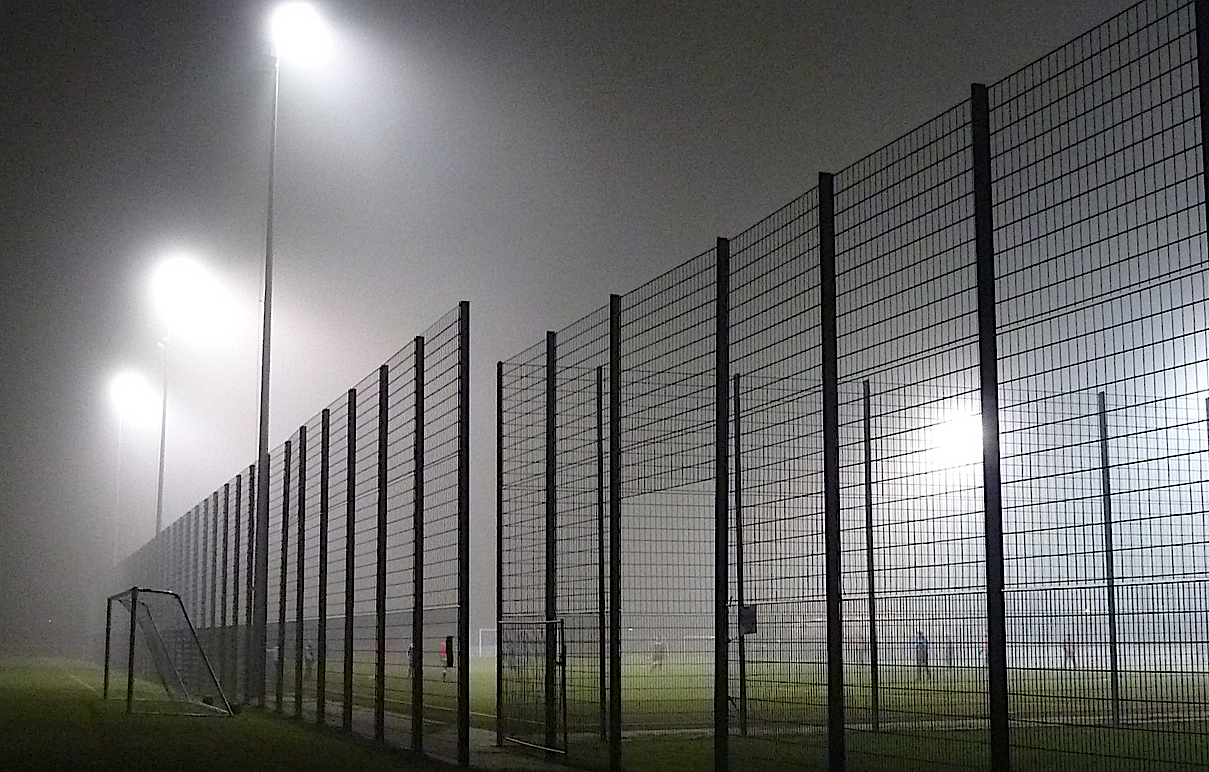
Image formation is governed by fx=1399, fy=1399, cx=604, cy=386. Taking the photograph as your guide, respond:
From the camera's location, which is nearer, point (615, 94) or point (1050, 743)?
point (1050, 743)

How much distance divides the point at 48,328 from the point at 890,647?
11865 millimetres

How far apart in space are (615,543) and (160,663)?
11.4 metres

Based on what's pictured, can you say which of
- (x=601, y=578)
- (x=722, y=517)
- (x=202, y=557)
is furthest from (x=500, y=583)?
(x=202, y=557)

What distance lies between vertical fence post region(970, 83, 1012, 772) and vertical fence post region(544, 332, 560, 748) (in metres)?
4.14

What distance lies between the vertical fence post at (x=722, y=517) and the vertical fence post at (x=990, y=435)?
1.81 metres

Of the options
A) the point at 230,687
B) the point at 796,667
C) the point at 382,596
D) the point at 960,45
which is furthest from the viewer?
the point at 230,687

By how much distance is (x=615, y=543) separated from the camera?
7.67 metres

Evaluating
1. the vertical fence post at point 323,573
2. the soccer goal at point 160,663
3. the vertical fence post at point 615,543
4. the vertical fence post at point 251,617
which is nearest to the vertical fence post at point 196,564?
the soccer goal at point 160,663

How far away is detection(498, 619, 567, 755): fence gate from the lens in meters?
8.60

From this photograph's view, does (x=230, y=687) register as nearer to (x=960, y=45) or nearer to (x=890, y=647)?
(x=960, y=45)

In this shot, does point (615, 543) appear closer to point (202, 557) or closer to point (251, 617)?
point (251, 617)

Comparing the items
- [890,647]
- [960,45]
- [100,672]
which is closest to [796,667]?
[890,647]

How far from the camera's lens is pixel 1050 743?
7.78 meters

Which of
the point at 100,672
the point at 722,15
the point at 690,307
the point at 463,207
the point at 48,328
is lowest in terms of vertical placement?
the point at 100,672
